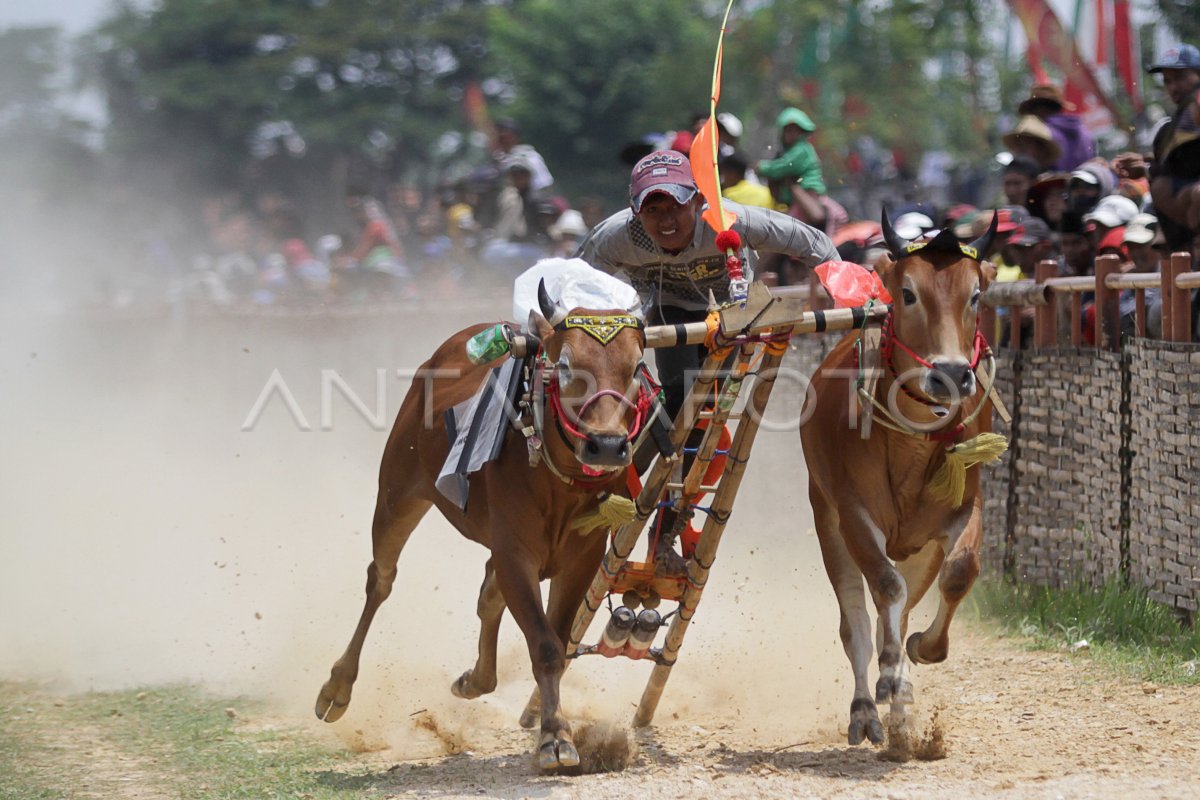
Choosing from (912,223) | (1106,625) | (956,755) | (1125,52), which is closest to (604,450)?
(956,755)

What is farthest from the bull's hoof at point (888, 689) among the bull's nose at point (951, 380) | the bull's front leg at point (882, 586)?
the bull's nose at point (951, 380)

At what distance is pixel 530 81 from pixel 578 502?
32.0 m

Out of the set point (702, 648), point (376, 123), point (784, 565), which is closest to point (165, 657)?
point (702, 648)

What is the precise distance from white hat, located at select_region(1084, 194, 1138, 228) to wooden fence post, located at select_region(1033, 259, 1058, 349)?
2.02ft

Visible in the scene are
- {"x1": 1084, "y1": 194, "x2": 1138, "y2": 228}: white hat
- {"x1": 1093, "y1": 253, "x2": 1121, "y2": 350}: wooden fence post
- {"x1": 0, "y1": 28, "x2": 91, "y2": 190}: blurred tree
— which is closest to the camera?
{"x1": 1093, "y1": 253, "x2": 1121, "y2": 350}: wooden fence post

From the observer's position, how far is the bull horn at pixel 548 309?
6.07m

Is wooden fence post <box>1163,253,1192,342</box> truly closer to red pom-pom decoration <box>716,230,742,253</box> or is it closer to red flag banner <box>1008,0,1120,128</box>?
red pom-pom decoration <box>716,230,742,253</box>

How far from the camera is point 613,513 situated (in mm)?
6195

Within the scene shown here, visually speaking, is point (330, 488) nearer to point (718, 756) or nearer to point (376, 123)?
point (718, 756)

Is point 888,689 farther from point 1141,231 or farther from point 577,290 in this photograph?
point 1141,231

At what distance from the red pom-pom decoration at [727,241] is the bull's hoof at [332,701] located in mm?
2765

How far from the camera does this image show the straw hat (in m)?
11.2

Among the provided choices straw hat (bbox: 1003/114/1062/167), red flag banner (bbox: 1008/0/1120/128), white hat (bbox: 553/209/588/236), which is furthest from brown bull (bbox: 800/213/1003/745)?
red flag banner (bbox: 1008/0/1120/128)

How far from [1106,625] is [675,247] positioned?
307cm
